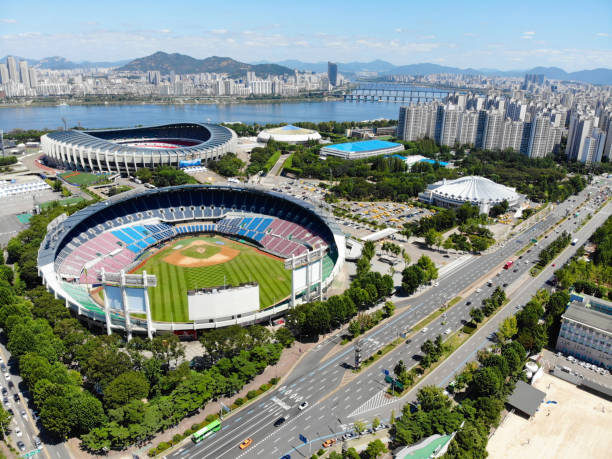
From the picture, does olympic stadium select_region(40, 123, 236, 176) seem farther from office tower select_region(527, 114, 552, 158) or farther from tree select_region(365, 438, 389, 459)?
tree select_region(365, 438, 389, 459)

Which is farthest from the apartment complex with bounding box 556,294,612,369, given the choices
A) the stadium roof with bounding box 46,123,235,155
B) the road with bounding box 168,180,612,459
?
the stadium roof with bounding box 46,123,235,155

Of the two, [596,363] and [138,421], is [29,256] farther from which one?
[596,363]

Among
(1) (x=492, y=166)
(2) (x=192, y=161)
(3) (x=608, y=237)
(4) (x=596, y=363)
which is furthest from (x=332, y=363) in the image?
(1) (x=492, y=166)

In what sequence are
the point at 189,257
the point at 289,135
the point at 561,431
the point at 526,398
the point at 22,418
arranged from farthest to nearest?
the point at 289,135
the point at 189,257
the point at 526,398
the point at 561,431
the point at 22,418

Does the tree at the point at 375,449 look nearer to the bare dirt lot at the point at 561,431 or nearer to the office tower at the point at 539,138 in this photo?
the bare dirt lot at the point at 561,431

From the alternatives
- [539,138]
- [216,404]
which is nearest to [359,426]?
[216,404]

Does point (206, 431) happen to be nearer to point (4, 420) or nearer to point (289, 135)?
point (4, 420)

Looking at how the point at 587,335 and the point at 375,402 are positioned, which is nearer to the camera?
the point at 375,402
